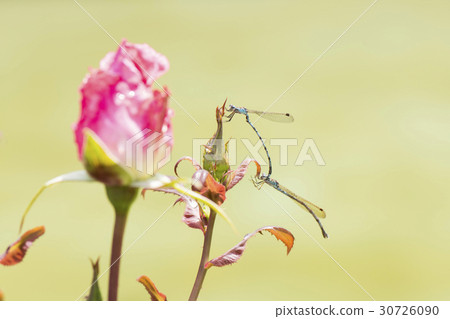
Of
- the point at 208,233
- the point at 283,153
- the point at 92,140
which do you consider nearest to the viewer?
the point at 92,140

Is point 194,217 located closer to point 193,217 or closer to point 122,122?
point 193,217

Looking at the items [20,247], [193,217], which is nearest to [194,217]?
[193,217]

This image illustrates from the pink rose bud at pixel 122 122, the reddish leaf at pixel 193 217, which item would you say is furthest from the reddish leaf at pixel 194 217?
the pink rose bud at pixel 122 122

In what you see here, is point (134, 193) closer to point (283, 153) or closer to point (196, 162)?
point (196, 162)

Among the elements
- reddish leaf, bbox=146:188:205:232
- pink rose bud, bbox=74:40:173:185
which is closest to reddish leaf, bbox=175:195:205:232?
reddish leaf, bbox=146:188:205:232

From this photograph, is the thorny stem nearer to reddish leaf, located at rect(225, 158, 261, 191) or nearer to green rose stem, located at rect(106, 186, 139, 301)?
green rose stem, located at rect(106, 186, 139, 301)

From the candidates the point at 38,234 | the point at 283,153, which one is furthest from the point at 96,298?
the point at 283,153
